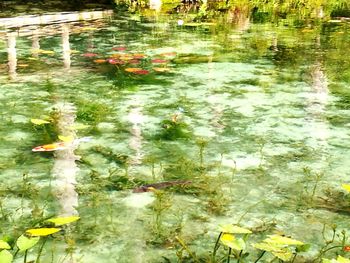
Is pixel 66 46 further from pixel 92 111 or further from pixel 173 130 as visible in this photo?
pixel 173 130

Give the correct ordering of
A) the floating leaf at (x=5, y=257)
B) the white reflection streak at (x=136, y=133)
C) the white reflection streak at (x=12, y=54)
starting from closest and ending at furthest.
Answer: the floating leaf at (x=5, y=257), the white reflection streak at (x=136, y=133), the white reflection streak at (x=12, y=54)

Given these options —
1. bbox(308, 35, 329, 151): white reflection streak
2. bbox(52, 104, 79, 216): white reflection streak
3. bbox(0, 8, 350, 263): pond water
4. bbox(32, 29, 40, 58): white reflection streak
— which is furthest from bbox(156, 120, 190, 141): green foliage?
bbox(32, 29, 40, 58): white reflection streak

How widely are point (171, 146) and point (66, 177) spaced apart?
2.02 feet

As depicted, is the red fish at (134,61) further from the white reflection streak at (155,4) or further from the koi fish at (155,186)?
the white reflection streak at (155,4)

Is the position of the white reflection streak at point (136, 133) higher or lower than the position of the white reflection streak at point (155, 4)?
lower

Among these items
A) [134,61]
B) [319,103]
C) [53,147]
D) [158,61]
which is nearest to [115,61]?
[134,61]

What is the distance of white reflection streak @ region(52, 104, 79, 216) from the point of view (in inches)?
72.7

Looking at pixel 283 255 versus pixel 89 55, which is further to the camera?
pixel 89 55

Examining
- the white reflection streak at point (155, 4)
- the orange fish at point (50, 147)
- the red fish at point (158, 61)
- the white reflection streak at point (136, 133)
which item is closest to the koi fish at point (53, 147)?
the orange fish at point (50, 147)

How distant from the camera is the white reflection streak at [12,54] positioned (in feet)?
12.8

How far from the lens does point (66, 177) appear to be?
2.08 metres

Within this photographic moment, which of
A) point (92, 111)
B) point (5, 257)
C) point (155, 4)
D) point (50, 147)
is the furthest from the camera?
point (155, 4)

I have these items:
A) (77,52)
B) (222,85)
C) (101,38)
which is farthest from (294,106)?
(101,38)

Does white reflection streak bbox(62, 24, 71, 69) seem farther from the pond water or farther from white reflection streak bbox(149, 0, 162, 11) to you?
white reflection streak bbox(149, 0, 162, 11)
